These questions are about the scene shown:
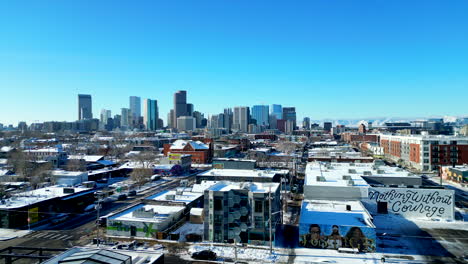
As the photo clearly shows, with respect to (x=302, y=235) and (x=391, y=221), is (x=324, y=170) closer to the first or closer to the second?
(x=391, y=221)

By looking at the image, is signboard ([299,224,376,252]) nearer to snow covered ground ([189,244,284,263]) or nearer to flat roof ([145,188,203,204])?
snow covered ground ([189,244,284,263])

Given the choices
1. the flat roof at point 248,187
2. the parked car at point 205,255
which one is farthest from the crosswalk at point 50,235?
the flat roof at point 248,187

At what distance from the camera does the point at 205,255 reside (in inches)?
1036

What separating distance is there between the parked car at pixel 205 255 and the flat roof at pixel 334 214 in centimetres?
880

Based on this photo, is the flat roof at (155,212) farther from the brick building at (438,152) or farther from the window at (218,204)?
the brick building at (438,152)

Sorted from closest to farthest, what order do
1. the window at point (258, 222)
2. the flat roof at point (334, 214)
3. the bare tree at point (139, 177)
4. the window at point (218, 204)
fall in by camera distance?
the flat roof at point (334, 214), the window at point (258, 222), the window at point (218, 204), the bare tree at point (139, 177)

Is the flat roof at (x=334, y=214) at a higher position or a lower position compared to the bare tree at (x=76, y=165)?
lower

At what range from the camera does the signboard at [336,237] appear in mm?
27906

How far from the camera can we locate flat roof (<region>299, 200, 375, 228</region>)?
29.7 meters

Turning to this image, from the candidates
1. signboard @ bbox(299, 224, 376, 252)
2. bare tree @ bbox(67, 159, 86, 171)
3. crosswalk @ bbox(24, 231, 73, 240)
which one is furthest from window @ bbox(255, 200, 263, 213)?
bare tree @ bbox(67, 159, 86, 171)

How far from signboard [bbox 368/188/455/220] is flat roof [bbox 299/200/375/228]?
4.82 meters

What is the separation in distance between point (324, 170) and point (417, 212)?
55.1 ft

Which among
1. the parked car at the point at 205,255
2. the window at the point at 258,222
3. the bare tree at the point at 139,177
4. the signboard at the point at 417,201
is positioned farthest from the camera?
the bare tree at the point at 139,177

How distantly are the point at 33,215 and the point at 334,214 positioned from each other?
3334 cm
